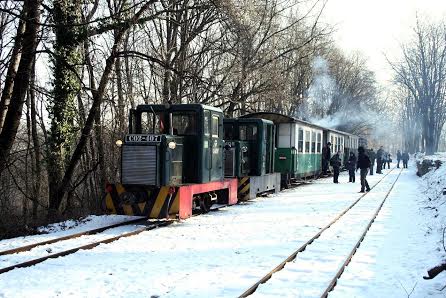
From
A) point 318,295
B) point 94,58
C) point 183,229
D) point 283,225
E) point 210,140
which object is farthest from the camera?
point 94,58

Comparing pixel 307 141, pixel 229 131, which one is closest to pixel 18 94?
pixel 229 131

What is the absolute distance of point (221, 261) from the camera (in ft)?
22.8

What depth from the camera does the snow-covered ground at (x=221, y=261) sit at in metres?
5.55

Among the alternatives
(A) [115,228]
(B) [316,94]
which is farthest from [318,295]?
(B) [316,94]

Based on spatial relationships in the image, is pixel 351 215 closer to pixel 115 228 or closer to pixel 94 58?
pixel 115 228

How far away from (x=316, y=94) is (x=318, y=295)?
39.3 metres

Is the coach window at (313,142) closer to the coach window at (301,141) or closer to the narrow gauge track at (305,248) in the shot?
the coach window at (301,141)

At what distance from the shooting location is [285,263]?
6.78m

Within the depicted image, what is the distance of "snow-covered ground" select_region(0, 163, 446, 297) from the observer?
5555 millimetres

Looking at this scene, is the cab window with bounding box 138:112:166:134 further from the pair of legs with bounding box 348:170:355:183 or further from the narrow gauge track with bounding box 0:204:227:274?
the pair of legs with bounding box 348:170:355:183

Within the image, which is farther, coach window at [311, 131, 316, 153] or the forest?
coach window at [311, 131, 316, 153]

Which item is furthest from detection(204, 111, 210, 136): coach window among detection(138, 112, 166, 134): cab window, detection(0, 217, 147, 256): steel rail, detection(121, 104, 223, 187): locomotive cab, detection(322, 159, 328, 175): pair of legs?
detection(322, 159, 328, 175): pair of legs

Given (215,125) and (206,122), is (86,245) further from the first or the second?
(215,125)

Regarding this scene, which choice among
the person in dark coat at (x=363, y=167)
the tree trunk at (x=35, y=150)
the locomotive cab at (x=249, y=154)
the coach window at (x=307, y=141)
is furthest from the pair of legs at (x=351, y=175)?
the tree trunk at (x=35, y=150)
